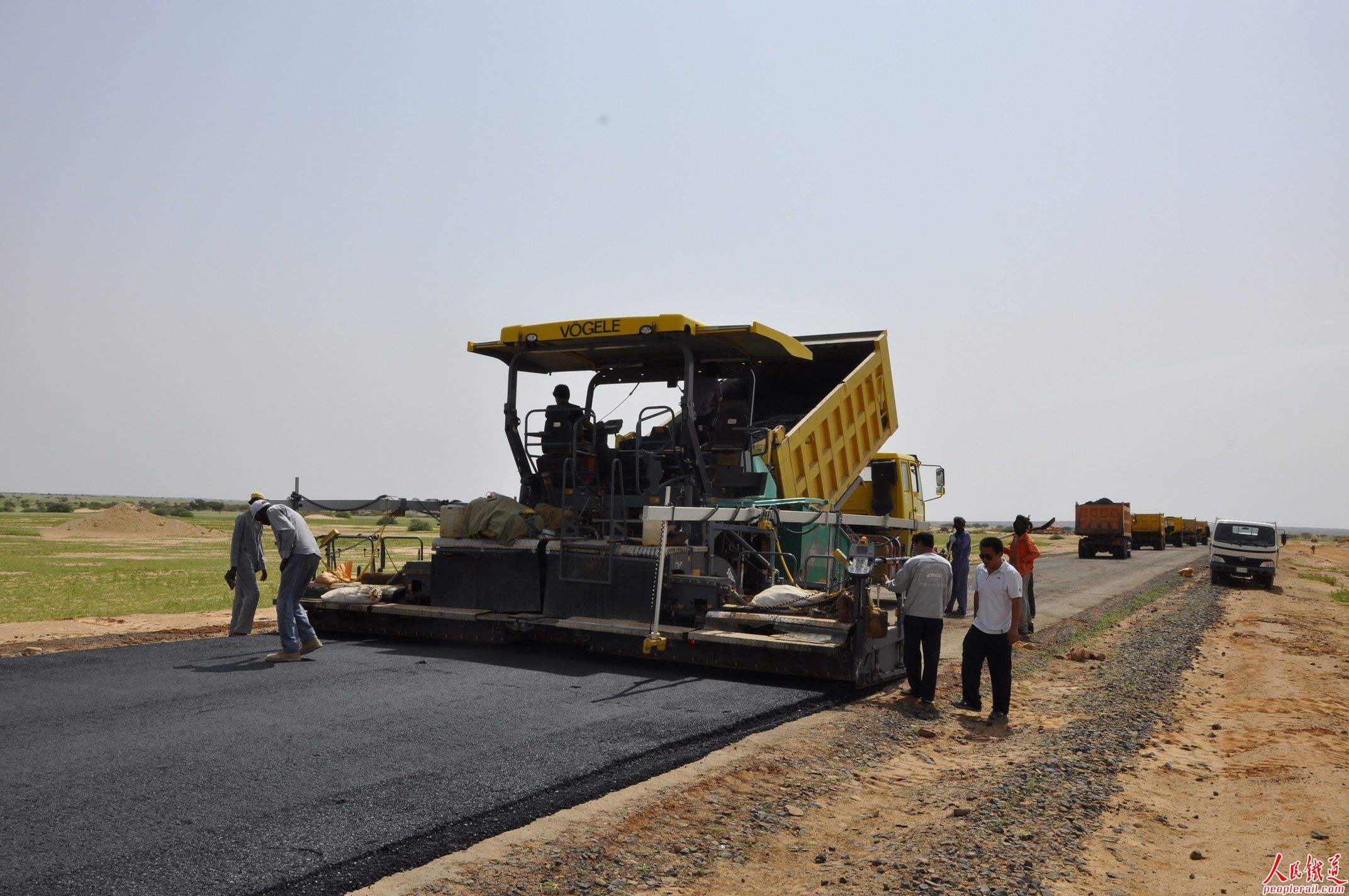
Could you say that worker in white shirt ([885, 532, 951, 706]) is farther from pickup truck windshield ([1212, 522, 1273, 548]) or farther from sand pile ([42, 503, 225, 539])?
sand pile ([42, 503, 225, 539])

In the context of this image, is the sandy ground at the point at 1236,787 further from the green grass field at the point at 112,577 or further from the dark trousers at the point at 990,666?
the green grass field at the point at 112,577

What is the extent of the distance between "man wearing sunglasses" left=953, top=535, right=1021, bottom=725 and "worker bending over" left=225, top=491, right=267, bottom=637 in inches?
238

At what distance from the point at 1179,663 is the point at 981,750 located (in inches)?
210

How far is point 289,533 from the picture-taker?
8.23 meters

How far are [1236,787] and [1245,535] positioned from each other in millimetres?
21810

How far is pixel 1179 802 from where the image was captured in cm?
546

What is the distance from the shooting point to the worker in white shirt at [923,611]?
7426 millimetres

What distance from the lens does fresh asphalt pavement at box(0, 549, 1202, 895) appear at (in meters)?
3.74

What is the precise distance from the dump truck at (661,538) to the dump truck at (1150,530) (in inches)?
1610

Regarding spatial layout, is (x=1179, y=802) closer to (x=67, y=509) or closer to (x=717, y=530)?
(x=717, y=530)

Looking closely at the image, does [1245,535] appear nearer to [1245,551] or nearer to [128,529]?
[1245,551]
